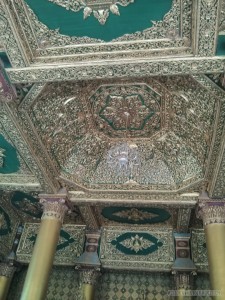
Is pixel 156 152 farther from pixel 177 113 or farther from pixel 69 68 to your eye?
pixel 69 68

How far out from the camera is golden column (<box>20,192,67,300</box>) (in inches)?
209

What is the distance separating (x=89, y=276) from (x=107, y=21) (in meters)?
7.17

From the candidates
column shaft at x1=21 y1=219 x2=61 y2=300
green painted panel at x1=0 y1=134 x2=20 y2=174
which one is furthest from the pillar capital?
green painted panel at x1=0 y1=134 x2=20 y2=174

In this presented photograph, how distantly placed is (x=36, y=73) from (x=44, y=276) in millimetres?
3892

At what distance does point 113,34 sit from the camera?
13.8 feet

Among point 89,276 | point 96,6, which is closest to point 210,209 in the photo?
point 89,276

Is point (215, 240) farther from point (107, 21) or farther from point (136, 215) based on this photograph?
point (107, 21)

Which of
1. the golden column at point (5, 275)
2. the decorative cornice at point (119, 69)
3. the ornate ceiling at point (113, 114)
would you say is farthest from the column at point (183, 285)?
the decorative cornice at point (119, 69)

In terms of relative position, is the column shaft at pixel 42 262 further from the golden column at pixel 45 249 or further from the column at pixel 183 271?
the column at pixel 183 271

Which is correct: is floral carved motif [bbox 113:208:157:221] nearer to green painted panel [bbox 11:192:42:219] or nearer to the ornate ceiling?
the ornate ceiling

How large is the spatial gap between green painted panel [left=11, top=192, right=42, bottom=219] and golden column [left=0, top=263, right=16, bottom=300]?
1.86 metres

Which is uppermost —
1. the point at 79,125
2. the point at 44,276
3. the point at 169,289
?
the point at 79,125

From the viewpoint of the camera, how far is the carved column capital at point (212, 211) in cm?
589

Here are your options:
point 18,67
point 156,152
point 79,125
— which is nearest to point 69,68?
point 18,67
